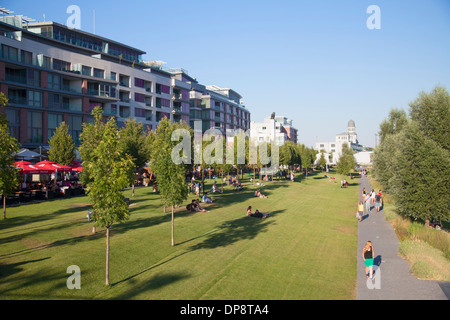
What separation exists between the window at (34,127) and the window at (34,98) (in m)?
1.11

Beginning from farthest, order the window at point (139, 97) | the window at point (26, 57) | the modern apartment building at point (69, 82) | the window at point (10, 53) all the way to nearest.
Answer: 1. the window at point (139, 97)
2. the window at point (26, 57)
3. the modern apartment building at point (69, 82)
4. the window at point (10, 53)

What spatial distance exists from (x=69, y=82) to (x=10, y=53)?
29.6 feet

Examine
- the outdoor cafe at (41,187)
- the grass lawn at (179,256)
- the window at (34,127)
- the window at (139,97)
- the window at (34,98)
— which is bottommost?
the grass lawn at (179,256)

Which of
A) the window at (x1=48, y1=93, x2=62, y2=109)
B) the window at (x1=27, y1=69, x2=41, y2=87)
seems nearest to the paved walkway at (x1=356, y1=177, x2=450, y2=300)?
the window at (x1=48, y1=93, x2=62, y2=109)

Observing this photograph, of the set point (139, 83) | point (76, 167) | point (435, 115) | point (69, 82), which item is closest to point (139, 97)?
point (139, 83)

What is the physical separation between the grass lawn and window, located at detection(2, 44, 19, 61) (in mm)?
25612

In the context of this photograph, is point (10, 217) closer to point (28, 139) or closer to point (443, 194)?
point (28, 139)

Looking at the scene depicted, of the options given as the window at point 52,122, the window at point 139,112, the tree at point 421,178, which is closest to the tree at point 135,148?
the window at point 52,122

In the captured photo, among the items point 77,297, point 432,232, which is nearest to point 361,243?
point 432,232

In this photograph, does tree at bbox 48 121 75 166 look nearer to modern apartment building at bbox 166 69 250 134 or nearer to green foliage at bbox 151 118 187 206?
green foliage at bbox 151 118 187 206

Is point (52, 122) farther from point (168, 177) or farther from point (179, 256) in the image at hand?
point (179, 256)

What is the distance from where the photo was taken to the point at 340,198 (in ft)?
133

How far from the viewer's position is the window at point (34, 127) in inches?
1676
